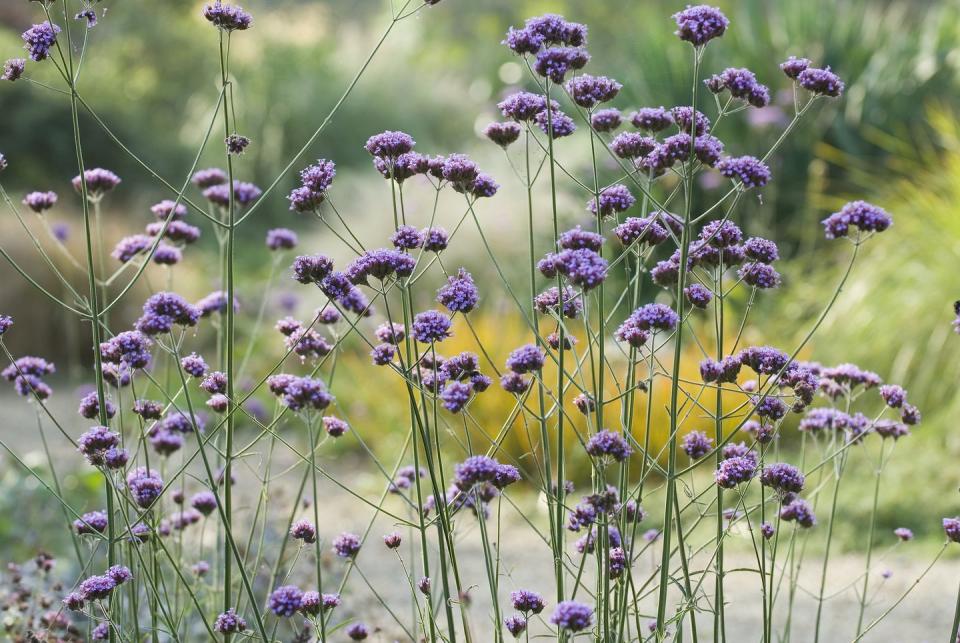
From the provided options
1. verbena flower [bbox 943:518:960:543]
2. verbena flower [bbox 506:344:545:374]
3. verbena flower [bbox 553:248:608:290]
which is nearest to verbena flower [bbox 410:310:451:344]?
verbena flower [bbox 506:344:545:374]

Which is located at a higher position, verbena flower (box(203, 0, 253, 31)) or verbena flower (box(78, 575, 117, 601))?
verbena flower (box(203, 0, 253, 31))

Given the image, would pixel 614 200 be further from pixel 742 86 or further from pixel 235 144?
pixel 235 144

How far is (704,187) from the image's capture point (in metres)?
8.18

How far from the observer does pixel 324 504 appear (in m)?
6.32

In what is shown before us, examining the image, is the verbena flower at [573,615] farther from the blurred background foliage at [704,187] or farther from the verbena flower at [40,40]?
the verbena flower at [40,40]

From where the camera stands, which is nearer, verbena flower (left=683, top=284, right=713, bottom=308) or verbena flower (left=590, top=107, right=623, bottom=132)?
verbena flower (left=683, top=284, right=713, bottom=308)

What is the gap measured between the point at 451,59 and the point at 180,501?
65.2 ft

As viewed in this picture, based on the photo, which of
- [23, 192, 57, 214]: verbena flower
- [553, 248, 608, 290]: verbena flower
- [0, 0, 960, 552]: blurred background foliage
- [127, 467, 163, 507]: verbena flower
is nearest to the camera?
[553, 248, 608, 290]: verbena flower

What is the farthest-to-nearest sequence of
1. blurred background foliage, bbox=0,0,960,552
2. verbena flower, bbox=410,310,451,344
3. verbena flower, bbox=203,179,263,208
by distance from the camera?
1. blurred background foliage, bbox=0,0,960,552
2. verbena flower, bbox=203,179,263,208
3. verbena flower, bbox=410,310,451,344

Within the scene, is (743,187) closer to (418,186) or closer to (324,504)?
(324,504)

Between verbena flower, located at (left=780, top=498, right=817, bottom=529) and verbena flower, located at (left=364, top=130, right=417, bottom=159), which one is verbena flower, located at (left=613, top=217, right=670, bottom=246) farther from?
verbena flower, located at (left=780, top=498, right=817, bottom=529)

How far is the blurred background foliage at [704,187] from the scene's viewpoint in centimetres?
626

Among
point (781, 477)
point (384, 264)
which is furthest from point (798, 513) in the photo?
point (384, 264)

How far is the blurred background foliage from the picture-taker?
6262 mm
